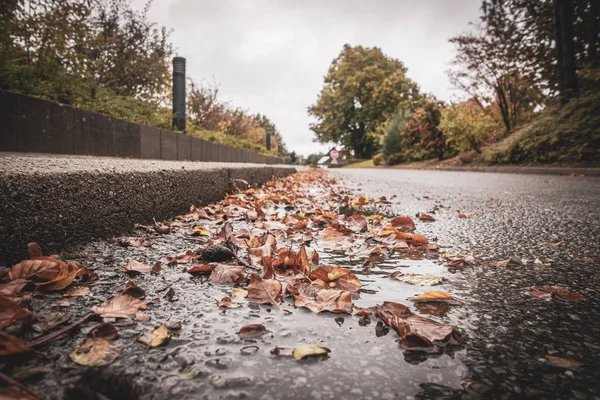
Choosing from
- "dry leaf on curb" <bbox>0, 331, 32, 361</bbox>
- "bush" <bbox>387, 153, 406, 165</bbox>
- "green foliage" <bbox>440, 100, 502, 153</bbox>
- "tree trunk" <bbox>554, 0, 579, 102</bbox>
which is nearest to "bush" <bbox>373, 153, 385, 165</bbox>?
"bush" <bbox>387, 153, 406, 165</bbox>

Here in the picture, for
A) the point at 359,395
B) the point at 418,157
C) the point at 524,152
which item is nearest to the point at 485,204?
the point at 359,395

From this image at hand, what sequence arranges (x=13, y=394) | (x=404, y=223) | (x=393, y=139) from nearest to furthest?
(x=13, y=394), (x=404, y=223), (x=393, y=139)

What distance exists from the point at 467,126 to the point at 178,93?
1360cm

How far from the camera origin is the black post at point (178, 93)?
5570mm

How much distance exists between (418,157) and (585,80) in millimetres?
10768

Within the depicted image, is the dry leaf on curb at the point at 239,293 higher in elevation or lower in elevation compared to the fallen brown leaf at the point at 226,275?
lower

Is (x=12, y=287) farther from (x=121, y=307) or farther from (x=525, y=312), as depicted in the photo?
(x=525, y=312)

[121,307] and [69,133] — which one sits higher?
[69,133]

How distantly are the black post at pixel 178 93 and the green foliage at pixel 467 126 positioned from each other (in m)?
13.4

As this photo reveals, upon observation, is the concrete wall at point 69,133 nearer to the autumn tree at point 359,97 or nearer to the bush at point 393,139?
the bush at point 393,139

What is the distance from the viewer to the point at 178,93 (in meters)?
5.72

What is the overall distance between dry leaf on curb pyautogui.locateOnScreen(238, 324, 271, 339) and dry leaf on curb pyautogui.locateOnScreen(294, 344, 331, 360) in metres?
0.11

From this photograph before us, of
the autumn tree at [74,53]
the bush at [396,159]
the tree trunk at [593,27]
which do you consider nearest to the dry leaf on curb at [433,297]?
the autumn tree at [74,53]

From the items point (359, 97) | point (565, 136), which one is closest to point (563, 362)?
point (565, 136)
